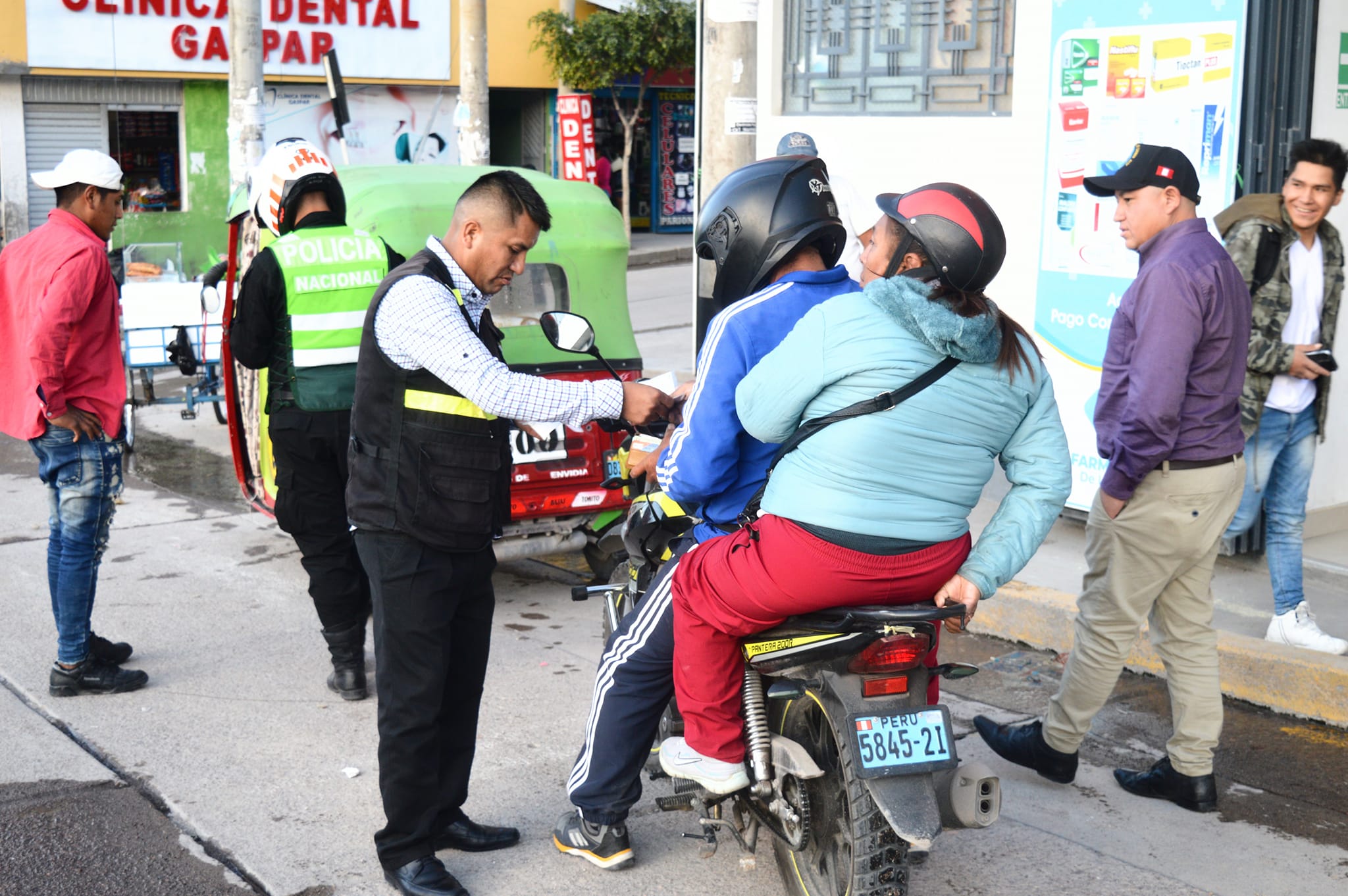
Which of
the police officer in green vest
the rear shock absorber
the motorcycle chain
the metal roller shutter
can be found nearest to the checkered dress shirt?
the rear shock absorber

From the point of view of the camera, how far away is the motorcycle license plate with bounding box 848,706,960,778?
3.14 metres

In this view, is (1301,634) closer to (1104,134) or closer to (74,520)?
(1104,134)

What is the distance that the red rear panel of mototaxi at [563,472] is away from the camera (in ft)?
21.3

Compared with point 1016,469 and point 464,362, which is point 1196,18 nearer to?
point 1016,469

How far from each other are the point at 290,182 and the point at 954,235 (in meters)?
3.07

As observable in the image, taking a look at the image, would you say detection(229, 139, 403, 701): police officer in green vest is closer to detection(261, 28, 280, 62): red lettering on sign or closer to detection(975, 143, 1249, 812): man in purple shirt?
detection(975, 143, 1249, 812): man in purple shirt

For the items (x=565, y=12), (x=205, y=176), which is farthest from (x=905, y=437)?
(x=565, y=12)

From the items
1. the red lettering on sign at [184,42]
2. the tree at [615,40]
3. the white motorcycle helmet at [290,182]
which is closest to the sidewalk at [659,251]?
the tree at [615,40]

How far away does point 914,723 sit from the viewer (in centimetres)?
320

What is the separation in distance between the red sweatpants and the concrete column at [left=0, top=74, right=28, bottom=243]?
17.3 metres

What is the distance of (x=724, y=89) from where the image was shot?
6914 mm

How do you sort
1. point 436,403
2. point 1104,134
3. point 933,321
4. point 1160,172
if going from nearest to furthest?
point 933,321, point 436,403, point 1160,172, point 1104,134

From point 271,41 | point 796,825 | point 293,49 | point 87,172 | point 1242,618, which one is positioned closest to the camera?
point 796,825

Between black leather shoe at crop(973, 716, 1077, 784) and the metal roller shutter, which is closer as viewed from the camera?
black leather shoe at crop(973, 716, 1077, 784)
